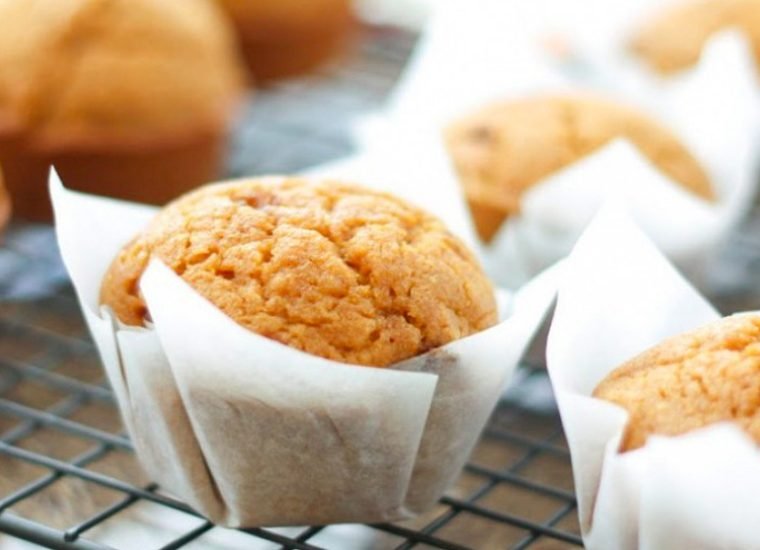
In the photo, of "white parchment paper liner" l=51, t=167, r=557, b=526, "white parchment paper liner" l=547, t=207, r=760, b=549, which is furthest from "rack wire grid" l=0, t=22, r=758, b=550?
"white parchment paper liner" l=547, t=207, r=760, b=549

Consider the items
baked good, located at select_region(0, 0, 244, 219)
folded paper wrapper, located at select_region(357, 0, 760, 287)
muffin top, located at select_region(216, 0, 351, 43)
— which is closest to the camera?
folded paper wrapper, located at select_region(357, 0, 760, 287)

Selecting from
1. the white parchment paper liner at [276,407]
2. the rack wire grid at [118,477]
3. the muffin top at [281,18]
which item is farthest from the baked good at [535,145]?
the muffin top at [281,18]

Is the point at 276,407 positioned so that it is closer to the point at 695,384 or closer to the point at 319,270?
the point at 319,270

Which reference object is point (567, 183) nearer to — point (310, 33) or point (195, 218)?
point (195, 218)

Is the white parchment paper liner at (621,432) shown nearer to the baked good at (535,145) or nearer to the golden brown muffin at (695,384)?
the golden brown muffin at (695,384)

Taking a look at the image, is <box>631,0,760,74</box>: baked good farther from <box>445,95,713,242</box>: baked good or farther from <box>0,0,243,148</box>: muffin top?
<box>0,0,243,148</box>: muffin top
